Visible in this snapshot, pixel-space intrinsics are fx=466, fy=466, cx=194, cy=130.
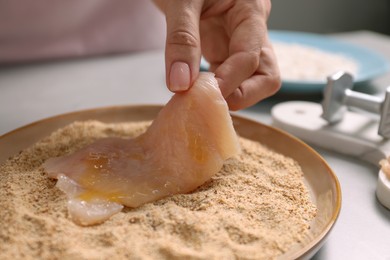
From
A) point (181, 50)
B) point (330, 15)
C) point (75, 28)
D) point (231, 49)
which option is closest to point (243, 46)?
point (231, 49)

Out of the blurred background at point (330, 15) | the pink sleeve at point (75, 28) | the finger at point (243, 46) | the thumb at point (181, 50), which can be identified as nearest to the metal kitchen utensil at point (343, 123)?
the finger at point (243, 46)

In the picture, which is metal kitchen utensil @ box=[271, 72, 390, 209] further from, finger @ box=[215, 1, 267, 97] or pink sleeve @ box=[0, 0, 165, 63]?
pink sleeve @ box=[0, 0, 165, 63]

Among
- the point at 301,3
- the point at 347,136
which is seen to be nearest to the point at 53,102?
the point at 347,136

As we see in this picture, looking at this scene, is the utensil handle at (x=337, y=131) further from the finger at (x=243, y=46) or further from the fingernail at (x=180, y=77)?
the fingernail at (x=180, y=77)

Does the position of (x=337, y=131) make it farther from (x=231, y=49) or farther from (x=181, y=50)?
(x=181, y=50)

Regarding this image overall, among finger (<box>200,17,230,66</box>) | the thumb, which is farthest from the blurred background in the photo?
the thumb

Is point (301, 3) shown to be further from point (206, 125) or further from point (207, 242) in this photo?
point (207, 242)
